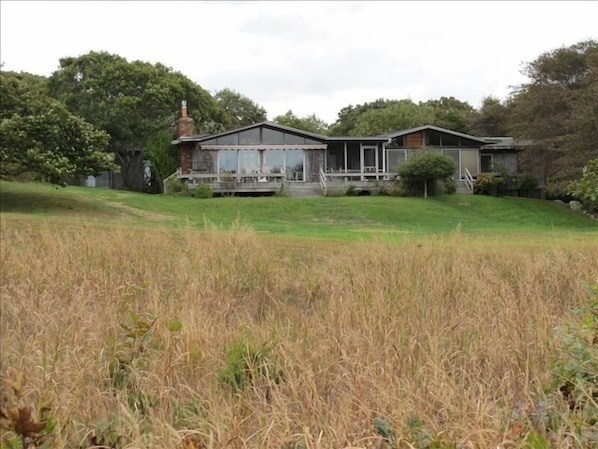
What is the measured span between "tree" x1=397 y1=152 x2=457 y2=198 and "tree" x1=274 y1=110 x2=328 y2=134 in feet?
75.9

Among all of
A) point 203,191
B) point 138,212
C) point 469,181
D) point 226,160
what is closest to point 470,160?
point 469,181

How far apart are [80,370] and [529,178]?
34.8 m

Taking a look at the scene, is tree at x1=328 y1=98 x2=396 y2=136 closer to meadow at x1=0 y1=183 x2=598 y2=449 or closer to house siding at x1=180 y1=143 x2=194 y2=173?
house siding at x1=180 y1=143 x2=194 y2=173

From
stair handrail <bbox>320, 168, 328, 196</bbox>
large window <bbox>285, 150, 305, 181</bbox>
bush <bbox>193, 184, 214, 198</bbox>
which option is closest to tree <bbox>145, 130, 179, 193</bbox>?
bush <bbox>193, 184, 214, 198</bbox>

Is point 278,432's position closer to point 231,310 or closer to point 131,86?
point 231,310

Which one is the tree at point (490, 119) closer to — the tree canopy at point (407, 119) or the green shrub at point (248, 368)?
the tree canopy at point (407, 119)

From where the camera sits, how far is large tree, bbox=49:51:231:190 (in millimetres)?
40094

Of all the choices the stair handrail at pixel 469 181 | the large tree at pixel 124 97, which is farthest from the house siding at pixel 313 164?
the large tree at pixel 124 97

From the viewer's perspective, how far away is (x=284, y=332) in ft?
18.1

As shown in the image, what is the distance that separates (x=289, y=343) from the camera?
5.05 metres

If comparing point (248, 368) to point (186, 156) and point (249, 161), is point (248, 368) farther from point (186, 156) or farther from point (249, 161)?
point (186, 156)

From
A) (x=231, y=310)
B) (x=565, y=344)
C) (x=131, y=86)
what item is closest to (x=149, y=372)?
(x=231, y=310)

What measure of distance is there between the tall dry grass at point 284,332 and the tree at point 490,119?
37060mm

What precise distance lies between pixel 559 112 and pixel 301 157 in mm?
12932
